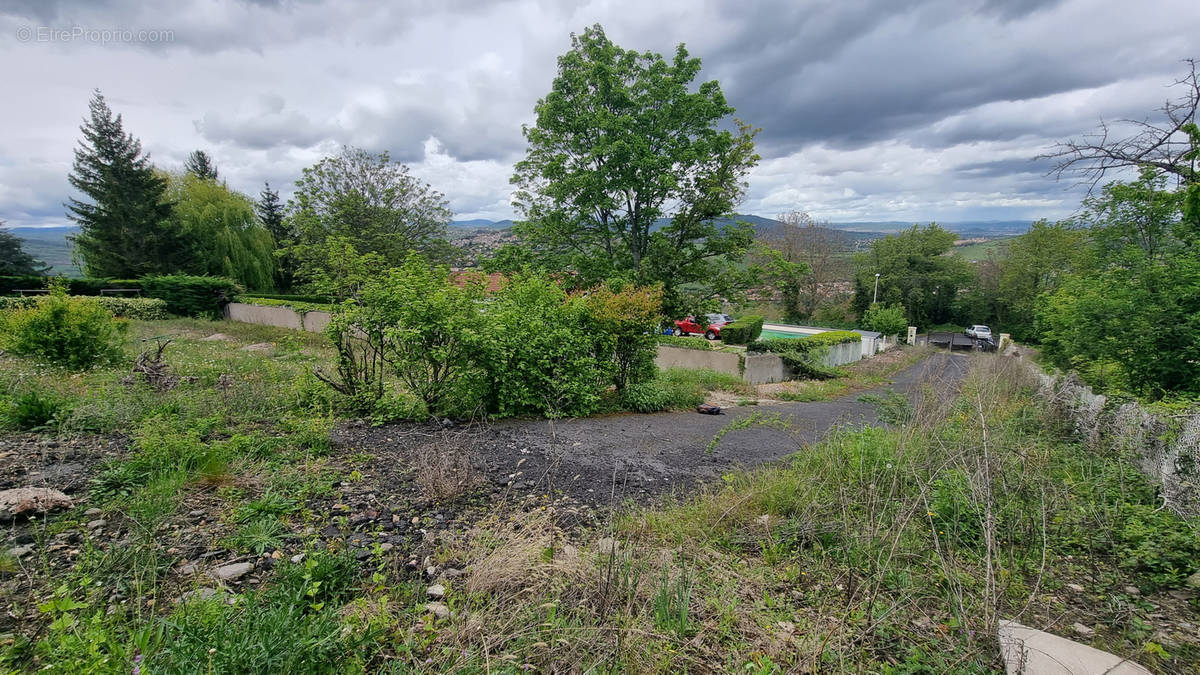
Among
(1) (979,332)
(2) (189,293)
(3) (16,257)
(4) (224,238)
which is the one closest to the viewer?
(2) (189,293)

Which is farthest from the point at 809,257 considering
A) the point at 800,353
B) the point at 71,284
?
the point at 71,284

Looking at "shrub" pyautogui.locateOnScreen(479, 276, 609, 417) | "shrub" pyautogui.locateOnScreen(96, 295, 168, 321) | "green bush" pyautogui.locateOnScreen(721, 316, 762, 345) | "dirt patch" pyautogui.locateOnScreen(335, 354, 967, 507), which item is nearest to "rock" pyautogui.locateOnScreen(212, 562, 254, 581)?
"dirt patch" pyautogui.locateOnScreen(335, 354, 967, 507)

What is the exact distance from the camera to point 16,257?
989 inches

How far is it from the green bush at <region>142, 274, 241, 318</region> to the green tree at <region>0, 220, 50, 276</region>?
40.0ft

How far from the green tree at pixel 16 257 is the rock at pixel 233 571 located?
35.1 metres

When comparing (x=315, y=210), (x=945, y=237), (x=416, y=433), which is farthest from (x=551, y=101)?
(x=945, y=237)

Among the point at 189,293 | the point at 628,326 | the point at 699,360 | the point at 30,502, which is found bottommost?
the point at 699,360

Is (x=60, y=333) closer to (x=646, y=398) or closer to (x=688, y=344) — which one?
(x=646, y=398)

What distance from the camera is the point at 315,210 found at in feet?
72.3

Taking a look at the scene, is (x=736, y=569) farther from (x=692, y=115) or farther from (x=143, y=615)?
(x=692, y=115)

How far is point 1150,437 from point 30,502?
8.53 meters

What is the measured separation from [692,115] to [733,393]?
755cm

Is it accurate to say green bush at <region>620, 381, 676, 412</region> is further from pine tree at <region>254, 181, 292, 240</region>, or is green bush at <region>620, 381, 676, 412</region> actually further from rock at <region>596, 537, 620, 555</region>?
pine tree at <region>254, 181, 292, 240</region>

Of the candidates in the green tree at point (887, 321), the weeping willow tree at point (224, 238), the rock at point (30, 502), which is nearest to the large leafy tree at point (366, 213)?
the weeping willow tree at point (224, 238)
